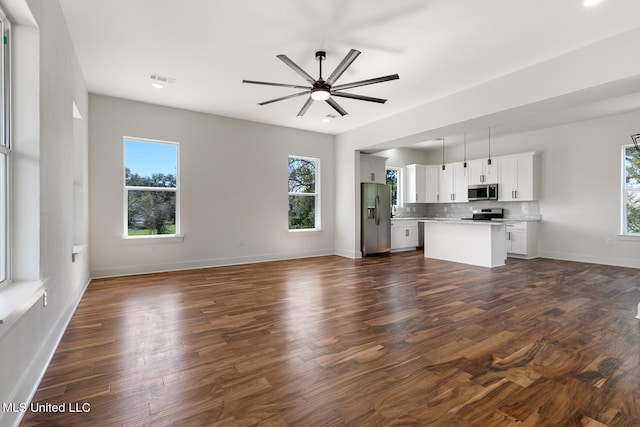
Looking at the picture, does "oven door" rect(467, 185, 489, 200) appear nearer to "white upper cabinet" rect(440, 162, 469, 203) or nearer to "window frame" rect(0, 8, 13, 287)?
"white upper cabinet" rect(440, 162, 469, 203)

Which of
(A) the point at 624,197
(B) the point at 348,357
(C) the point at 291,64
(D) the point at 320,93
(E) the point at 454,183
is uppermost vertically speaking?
(C) the point at 291,64

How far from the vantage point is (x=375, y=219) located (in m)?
7.46

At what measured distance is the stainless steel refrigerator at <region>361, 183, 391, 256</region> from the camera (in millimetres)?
7301

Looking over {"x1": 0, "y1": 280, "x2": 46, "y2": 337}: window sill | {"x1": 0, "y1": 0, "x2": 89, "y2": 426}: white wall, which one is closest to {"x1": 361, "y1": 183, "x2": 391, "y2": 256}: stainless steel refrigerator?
{"x1": 0, "y1": 0, "x2": 89, "y2": 426}: white wall

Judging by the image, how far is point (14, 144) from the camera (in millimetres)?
2002

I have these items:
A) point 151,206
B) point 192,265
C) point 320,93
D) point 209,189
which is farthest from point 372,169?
point 151,206

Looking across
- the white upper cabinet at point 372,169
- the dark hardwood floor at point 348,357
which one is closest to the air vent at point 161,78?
the dark hardwood floor at point 348,357

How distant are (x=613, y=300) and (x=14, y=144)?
19.3ft

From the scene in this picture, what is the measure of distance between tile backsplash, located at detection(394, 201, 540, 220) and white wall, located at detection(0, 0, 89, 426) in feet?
25.3

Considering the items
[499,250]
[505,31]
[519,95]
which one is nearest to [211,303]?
[505,31]

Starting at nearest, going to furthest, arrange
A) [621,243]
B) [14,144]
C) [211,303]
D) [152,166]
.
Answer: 1. [14,144]
2. [211,303]
3. [152,166]
4. [621,243]

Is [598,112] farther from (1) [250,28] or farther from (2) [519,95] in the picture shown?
→ (1) [250,28]

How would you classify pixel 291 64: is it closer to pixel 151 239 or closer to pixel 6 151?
pixel 6 151

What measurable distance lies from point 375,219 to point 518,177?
3.33 m
